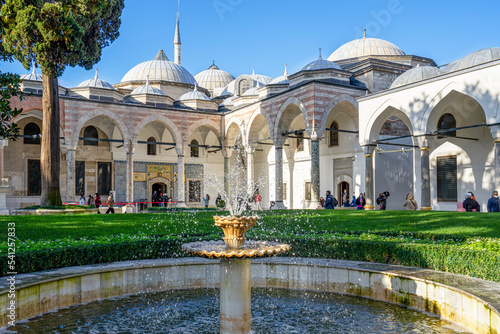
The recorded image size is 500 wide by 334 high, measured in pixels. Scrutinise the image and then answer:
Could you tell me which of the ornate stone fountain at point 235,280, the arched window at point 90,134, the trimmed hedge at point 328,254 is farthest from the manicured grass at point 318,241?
the arched window at point 90,134

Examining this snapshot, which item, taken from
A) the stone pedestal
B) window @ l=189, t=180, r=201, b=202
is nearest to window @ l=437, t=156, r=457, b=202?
window @ l=189, t=180, r=201, b=202

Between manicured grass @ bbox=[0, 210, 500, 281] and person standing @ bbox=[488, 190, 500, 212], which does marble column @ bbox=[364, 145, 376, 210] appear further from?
manicured grass @ bbox=[0, 210, 500, 281]

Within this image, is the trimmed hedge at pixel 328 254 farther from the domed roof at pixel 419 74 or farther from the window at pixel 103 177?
the window at pixel 103 177

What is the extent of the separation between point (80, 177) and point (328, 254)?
18041mm

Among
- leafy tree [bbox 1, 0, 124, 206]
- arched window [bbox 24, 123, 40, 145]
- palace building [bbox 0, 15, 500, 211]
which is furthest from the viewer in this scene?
arched window [bbox 24, 123, 40, 145]

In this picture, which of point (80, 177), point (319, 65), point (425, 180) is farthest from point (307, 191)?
point (80, 177)

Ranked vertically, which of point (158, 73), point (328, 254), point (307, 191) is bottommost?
point (328, 254)

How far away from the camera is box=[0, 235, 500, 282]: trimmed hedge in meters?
4.60

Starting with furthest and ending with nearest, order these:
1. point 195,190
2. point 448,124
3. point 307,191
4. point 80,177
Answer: point 195,190 → point 80,177 → point 307,191 → point 448,124

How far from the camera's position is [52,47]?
10438 mm

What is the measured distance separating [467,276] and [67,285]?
4.20m

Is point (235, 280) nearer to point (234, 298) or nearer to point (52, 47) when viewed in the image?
point (234, 298)

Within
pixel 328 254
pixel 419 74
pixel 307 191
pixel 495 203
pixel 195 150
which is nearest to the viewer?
pixel 328 254

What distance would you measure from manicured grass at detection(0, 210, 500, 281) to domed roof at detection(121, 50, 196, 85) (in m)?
18.1
